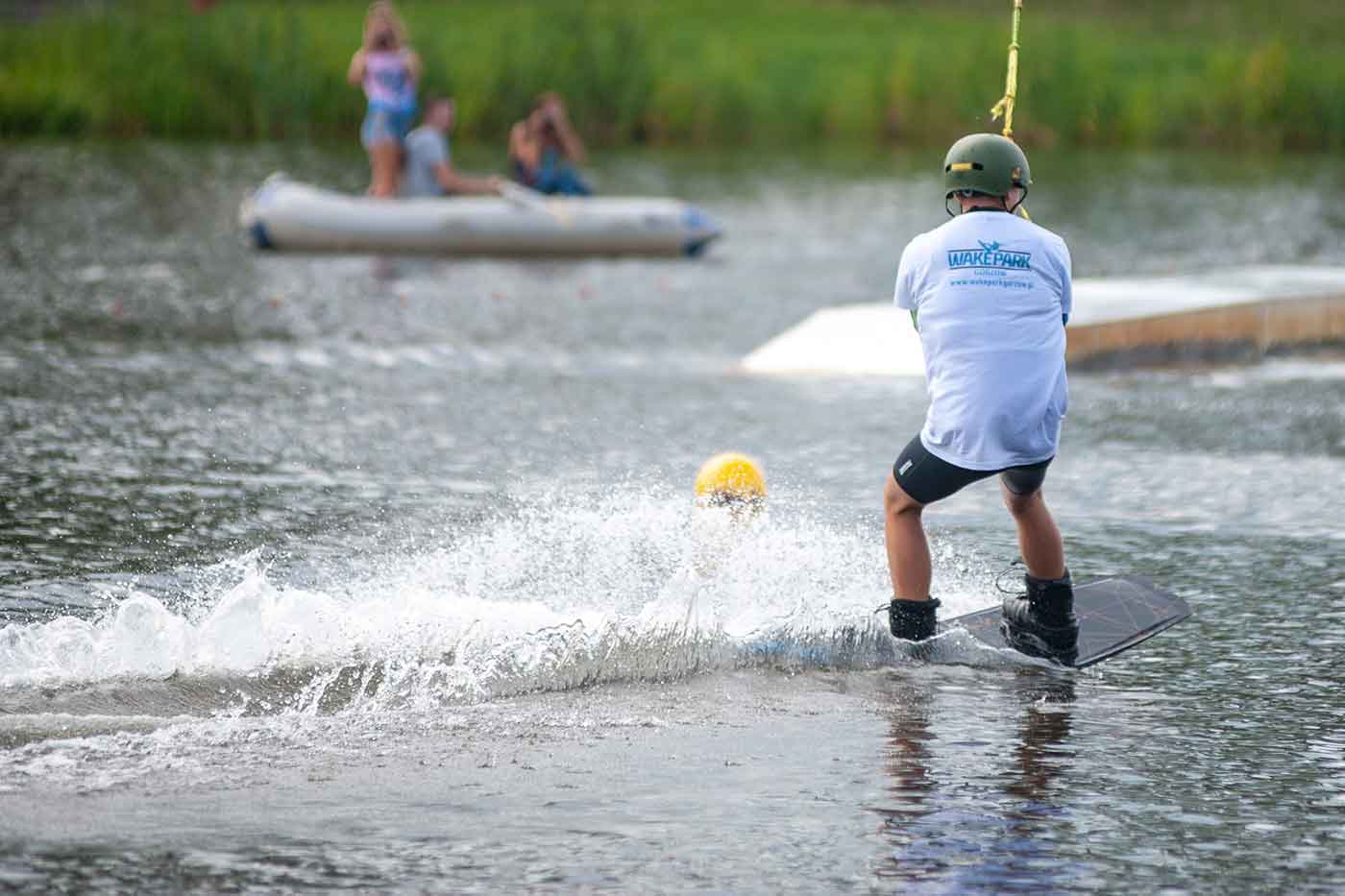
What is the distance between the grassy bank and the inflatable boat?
12.3m

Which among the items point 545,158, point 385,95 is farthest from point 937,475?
point 385,95

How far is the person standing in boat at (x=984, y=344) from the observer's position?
22.9ft

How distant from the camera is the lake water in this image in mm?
5578

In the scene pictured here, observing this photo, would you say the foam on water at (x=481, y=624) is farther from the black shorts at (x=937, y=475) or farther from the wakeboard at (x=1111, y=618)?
the black shorts at (x=937, y=475)

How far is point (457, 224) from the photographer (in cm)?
2158

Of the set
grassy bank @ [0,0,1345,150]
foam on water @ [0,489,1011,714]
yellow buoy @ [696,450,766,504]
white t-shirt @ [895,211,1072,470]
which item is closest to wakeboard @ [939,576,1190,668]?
foam on water @ [0,489,1011,714]

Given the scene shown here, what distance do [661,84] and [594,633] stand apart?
31022mm

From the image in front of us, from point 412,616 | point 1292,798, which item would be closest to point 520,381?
point 412,616

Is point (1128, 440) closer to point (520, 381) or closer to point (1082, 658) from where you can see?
point (520, 381)

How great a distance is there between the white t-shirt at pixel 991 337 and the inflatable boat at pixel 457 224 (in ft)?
48.2

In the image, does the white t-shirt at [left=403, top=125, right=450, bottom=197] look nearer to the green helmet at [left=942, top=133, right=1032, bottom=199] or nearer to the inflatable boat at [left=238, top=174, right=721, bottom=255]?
the inflatable boat at [left=238, top=174, right=721, bottom=255]

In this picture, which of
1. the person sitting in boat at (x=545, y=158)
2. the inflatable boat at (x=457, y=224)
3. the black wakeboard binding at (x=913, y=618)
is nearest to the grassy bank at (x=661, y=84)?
the person sitting in boat at (x=545, y=158)

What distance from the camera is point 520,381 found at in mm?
13812

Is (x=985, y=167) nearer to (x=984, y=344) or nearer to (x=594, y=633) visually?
(x=984, y=344)
